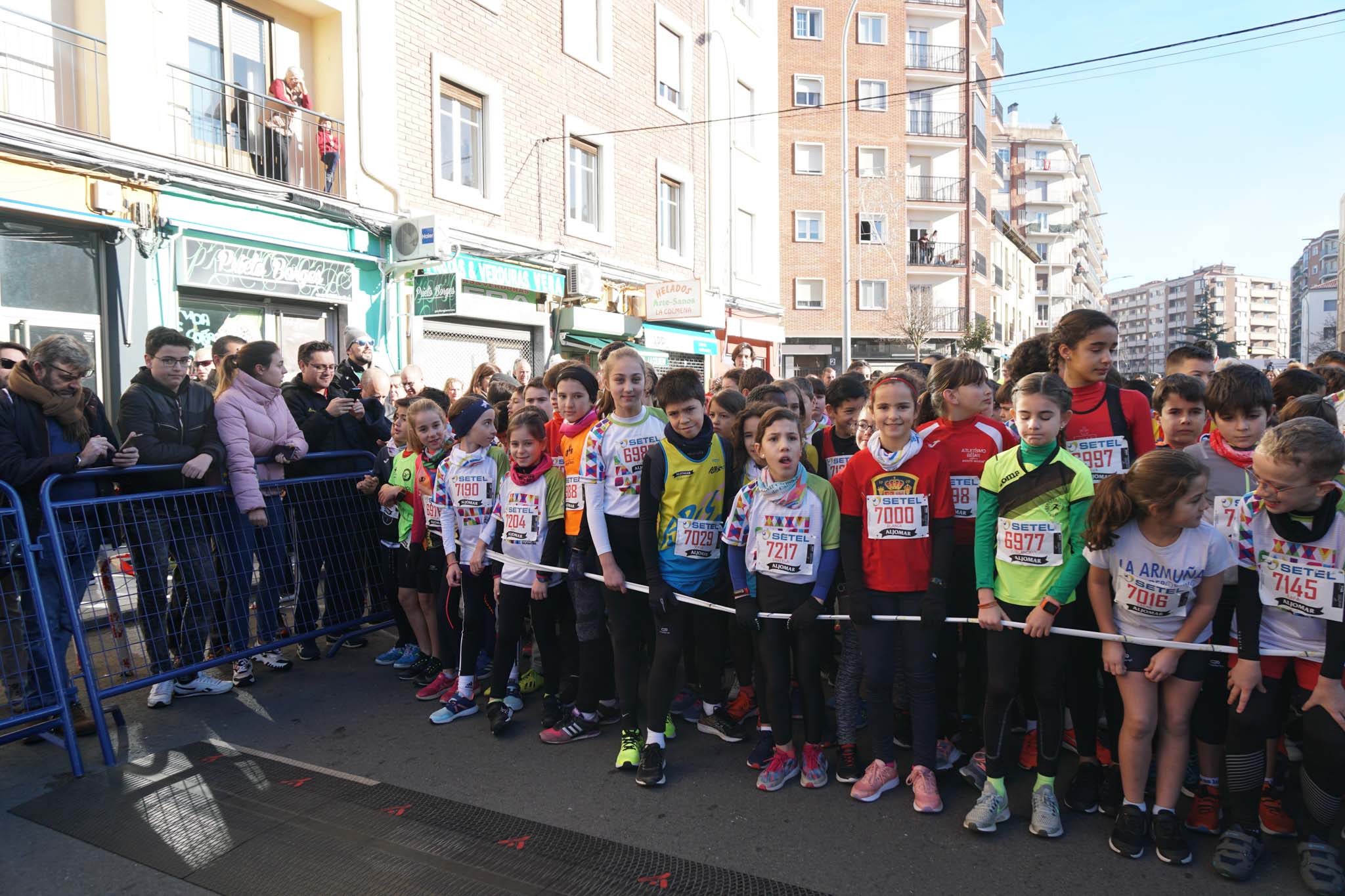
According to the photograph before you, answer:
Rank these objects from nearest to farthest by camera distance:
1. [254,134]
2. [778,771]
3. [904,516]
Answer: [904,516] → [778,771] → [254,134]

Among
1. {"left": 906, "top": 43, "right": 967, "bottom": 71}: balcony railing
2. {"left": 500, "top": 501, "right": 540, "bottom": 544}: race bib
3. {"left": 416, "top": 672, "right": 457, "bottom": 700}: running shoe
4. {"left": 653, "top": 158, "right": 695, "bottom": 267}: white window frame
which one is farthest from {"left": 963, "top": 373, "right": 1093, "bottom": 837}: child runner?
{"left": 906, "top": 43, "right": 967, "bottom": 71}: balcony railing

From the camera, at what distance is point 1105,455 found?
158 inches

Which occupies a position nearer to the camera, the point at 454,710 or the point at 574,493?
the point at 574,493

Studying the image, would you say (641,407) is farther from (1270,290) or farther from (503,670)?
(1270,290)

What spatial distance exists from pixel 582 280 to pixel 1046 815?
13.5m

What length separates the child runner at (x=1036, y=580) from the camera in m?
3.49

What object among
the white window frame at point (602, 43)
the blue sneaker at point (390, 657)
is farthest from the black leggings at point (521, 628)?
the white window frame at point (602, 43)

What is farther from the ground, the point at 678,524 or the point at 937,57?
the point at 937,57

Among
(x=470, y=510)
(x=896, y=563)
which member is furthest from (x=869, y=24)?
(x=896, y=563)

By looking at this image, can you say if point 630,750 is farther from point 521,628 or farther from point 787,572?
point 787,572

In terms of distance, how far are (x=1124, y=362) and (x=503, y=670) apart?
7756 inches

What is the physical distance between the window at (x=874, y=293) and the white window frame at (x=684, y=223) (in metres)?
20.3

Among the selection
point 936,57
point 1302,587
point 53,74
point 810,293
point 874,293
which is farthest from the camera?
point 936,57

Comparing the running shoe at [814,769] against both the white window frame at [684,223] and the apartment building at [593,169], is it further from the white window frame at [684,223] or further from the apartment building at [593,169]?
the white window frame at [684,223]
